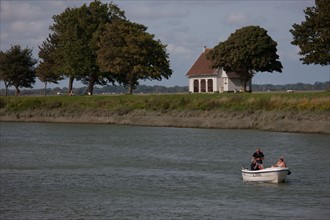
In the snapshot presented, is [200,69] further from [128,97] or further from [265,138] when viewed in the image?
[265,138]

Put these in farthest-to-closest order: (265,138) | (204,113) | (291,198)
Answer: (204,113) → (265,138) → (291,198)

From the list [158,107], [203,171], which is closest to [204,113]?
[158,107]

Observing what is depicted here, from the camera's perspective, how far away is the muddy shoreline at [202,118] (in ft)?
214

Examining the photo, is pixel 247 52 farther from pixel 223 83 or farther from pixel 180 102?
pixel 223 83

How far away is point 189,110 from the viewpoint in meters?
79.1

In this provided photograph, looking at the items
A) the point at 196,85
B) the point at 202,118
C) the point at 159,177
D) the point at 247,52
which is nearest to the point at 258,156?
the point at 159,177

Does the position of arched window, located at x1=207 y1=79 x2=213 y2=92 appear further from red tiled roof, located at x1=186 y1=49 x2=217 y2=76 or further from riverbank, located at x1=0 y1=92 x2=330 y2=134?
riverbank, located at x1=0 y1=92 x2=330 y2=134

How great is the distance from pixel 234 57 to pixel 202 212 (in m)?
62.6

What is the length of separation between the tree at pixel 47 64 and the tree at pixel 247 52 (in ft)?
103

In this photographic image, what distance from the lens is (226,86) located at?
10262 centimetres

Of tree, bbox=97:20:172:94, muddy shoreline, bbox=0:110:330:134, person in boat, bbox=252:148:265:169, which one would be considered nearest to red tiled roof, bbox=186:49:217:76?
tree, bbox=97:20:172:94

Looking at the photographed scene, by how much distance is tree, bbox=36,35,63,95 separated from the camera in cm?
11281

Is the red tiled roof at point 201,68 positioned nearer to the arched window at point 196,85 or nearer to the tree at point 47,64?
the arched window at point 196,85

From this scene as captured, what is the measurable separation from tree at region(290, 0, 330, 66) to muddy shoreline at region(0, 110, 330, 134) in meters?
14.4
